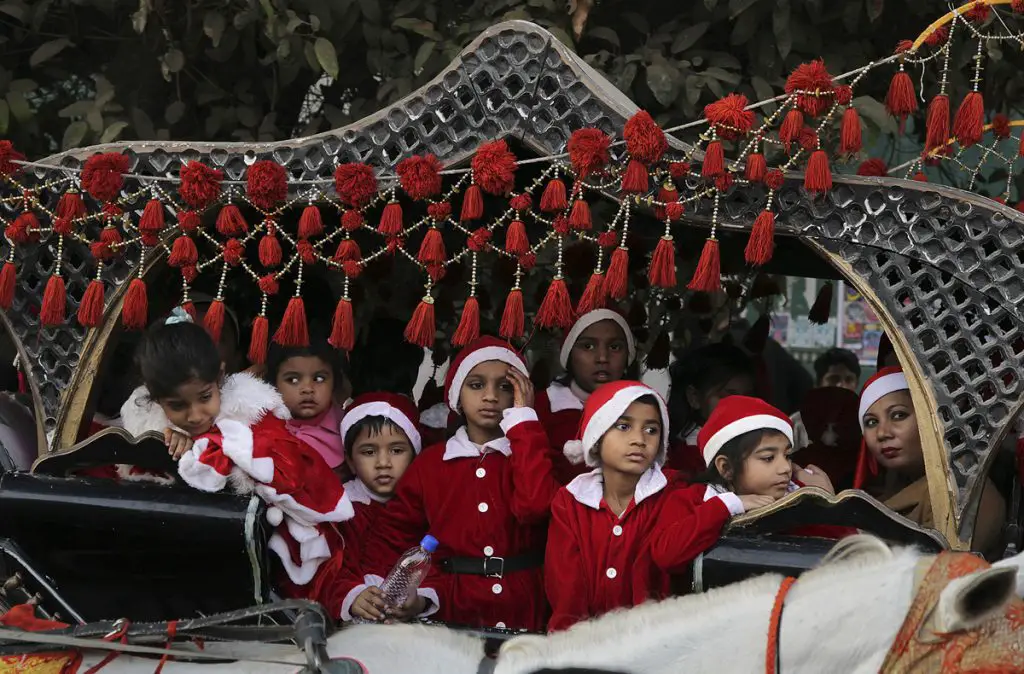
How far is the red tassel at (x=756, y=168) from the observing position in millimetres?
2924

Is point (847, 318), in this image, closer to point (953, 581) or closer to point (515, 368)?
point (515, 368)

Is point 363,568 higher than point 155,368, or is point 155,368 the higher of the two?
point 155,368

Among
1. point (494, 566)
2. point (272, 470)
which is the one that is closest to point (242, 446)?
point (272, 470)

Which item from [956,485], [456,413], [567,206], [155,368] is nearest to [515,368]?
[456,413]

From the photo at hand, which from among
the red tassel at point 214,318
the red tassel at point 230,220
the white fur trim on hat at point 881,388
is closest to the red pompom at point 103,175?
the red tassel at point 230,220

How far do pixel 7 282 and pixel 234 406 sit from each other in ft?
2.96

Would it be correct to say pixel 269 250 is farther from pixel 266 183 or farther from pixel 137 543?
pixel 137 543

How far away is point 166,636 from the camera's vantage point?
232 cm

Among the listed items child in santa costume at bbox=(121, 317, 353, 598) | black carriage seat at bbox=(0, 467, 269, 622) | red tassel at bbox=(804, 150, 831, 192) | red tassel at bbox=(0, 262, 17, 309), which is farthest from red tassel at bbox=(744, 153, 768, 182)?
red tassel at bbox=(0, 262, 17, 309)

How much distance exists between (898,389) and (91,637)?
7.44ft

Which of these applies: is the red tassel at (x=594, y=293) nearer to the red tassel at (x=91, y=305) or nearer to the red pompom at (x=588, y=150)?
the red pompom at (x=588, y=150)

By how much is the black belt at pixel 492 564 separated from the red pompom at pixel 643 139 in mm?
1182

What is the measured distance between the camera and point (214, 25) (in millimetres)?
4199

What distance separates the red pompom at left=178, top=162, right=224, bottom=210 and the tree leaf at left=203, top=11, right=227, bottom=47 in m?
1.18
